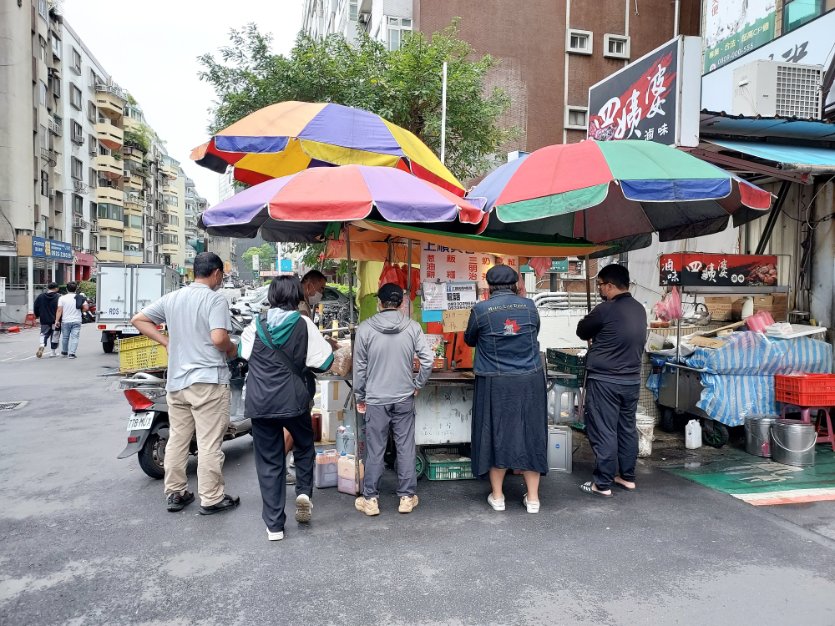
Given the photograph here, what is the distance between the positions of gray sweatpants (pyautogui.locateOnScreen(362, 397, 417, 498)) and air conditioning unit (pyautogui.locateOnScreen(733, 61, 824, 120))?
646 centimetres

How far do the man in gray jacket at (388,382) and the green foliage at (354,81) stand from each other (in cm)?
947

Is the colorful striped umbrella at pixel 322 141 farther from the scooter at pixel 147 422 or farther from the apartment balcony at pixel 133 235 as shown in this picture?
the apartment balcony at pixel 133 235

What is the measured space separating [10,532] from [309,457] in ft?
7.28

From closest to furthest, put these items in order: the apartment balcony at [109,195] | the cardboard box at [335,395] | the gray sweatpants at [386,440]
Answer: the gray sweatpants at [386,440], the cardboard box at [335,395], the apartment balcony at [109,195]

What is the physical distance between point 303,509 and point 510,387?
1.85 m

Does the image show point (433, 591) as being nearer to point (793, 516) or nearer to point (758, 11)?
point (793, 516)

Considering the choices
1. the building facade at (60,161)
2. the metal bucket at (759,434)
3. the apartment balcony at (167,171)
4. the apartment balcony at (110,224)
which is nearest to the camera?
the metal bucket at (759,434)

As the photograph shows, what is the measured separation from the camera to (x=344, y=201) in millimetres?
4133

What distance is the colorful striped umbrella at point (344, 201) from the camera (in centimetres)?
415

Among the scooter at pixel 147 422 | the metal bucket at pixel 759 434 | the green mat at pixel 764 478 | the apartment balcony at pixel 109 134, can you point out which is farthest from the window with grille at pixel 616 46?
the apartment balcony at pixel 109 134

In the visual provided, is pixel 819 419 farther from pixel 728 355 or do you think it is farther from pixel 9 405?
pixel 9 405

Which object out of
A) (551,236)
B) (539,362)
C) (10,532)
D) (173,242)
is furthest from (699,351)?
(173,242)

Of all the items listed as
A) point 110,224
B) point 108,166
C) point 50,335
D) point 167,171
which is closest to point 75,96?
point 108,166

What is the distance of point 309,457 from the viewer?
4.44 metres
